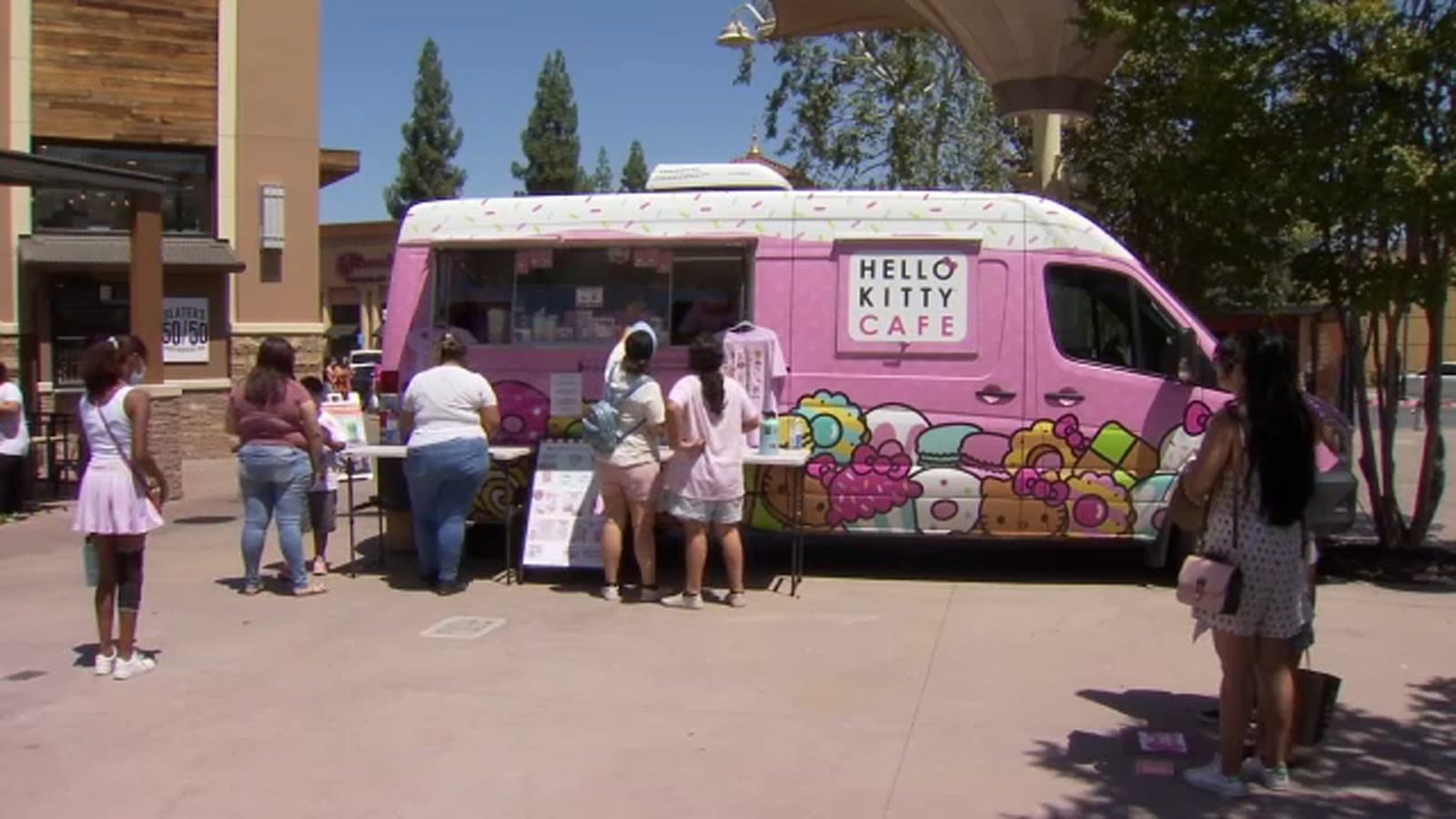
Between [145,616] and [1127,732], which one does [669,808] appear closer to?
[1127,732]

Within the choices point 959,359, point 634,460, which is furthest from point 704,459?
point 959,359

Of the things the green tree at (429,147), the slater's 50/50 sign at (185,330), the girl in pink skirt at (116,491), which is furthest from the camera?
the green tree at (429,147)

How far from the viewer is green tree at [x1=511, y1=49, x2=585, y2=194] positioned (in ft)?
195

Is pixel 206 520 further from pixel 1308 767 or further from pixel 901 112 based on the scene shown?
pixel 901 112

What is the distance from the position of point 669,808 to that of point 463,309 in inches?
208

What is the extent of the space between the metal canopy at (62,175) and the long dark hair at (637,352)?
20.3ft

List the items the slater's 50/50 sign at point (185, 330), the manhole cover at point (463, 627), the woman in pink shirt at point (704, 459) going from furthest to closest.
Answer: the slater's 50/50 sign at point (185, 330), the woman in pink shirt at point (704, 459), the manhole cover at point (463, 627)

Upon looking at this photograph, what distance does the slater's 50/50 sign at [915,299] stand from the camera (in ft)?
29.1

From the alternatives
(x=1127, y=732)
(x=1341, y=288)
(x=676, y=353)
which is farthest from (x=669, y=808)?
(x=1341, y=288)

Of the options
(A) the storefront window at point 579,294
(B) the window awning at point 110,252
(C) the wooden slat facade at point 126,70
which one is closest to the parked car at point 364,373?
(B) the window awning at point 110,252

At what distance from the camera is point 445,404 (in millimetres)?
8406

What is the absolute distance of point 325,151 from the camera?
21312mm

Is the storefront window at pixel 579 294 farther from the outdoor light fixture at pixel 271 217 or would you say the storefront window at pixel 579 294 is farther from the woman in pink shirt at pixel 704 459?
the outdoor light fixture at pixel 271 217

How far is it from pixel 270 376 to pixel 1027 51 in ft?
36.1
